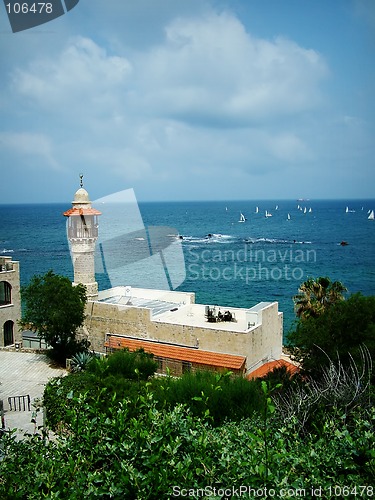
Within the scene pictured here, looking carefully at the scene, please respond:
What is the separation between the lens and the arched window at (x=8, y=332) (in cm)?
2211

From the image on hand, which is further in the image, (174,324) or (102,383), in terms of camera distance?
(174,324)

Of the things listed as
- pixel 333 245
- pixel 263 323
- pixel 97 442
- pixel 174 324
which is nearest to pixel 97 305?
pixel 174 324

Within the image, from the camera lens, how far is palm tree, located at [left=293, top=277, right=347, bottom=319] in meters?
19.5

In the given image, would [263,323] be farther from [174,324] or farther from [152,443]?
[152,443]

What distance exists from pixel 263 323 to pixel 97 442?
1214 cm

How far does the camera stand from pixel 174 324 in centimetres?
1719

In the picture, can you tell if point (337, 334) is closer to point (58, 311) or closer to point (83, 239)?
point (58, 311)

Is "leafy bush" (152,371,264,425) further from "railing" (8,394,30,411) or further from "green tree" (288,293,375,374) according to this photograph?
"railing" (8,394,30,411)

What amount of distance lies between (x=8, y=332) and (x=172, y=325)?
9495 mm

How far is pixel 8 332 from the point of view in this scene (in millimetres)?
22250

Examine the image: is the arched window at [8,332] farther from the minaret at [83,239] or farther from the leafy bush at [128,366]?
the leafy bush at [128,366]

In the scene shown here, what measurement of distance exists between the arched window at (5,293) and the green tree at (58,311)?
2384 millimetres

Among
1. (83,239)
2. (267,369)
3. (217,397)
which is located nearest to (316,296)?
(267,369)

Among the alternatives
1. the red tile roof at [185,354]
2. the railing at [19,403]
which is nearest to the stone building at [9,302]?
the red tile roof at [185,354]
